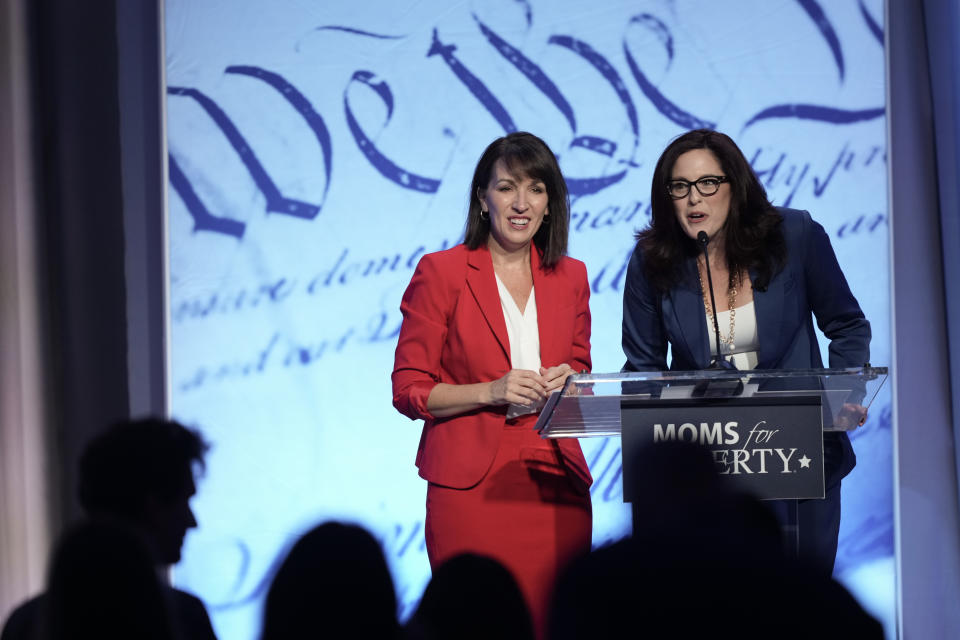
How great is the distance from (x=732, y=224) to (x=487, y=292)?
660mm

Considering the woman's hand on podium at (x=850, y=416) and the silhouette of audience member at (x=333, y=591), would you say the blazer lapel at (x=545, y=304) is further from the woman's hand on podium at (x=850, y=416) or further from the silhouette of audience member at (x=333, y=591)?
the silhouette of audience member at (x=333, y=591)

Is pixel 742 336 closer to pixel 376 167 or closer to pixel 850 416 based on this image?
pixel 850 416

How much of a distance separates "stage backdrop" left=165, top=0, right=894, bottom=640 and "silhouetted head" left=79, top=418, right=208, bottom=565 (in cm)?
222

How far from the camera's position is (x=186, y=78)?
4.23 meters

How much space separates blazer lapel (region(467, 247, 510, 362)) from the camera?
2666 millimetres

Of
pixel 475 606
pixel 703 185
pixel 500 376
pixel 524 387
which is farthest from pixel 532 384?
pixel 475 606

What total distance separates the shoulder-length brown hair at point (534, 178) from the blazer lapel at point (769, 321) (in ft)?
1.89

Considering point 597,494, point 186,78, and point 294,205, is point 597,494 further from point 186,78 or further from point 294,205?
point 186,78

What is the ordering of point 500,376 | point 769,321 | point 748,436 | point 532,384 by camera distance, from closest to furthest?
point 748,436 < point 532,384 < point 769,321 < point 500,376

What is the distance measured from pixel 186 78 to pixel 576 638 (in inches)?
144

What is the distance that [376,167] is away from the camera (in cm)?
424

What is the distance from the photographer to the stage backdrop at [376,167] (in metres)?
4.20

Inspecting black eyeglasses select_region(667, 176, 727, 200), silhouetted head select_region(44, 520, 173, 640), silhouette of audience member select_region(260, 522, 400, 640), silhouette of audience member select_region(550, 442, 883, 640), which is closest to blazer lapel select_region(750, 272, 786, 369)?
black eyeglasses select_region(667, 176, 727, 200)

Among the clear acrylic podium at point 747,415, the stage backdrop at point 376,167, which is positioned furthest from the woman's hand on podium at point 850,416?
the stage backdrop at point 376,167
